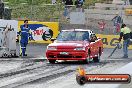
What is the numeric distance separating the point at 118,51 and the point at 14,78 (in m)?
16.5

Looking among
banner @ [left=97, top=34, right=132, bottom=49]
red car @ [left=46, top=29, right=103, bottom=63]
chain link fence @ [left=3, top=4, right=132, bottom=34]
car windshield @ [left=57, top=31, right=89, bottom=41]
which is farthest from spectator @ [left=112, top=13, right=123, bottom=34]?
red car @ [left=46, top=29, right=103, bottom=63]

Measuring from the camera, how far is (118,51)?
31.1 metres

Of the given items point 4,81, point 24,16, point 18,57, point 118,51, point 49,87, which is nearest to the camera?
point 49,87

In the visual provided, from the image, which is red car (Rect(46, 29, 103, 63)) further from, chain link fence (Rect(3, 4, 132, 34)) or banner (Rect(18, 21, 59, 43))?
chain link fence (Rect(3, 4, 132, 34))

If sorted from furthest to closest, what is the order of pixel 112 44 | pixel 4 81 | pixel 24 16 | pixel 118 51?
pixel 24 16
pixel 112 44
pixel 118 51
pixel 4 81

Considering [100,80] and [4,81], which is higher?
[100,80]

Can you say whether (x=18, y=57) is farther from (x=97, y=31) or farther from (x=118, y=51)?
(x=97, y=31)

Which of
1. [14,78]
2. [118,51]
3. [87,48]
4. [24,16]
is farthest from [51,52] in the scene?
[24,16]

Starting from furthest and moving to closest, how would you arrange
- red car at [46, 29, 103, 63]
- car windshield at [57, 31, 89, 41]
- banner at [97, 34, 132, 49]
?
banner at [97, 34, 132, 49], car windshield at [57, 31, 89, 41], red car at [46, 29, 103, 63]

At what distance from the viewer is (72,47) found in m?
21.1

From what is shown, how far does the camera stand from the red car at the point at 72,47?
21.1 metres

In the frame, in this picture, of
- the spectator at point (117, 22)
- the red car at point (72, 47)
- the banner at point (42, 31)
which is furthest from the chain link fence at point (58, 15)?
the red car at point (72, 47)

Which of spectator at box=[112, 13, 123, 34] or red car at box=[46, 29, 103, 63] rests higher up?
red car at box=[46, 29, 103, 63]

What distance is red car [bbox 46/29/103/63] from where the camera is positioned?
21094mm
